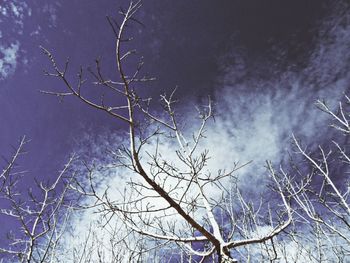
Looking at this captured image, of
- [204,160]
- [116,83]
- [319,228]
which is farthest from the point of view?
[319,228]

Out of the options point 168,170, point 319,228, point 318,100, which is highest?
point 318,100

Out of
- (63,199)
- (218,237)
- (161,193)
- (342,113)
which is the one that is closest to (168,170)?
(161,193)

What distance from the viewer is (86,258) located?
7.39 metres

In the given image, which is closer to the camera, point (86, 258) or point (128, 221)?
point (128, 221)

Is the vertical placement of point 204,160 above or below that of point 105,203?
above

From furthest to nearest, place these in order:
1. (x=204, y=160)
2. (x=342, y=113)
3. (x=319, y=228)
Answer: (x=319, y=228), (x=342, y=113), (x=204, y=160)

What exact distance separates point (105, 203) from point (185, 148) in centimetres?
168

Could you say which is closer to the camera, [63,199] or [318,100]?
[63,199]

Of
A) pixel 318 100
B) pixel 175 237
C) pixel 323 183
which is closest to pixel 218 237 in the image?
pixel 175 237

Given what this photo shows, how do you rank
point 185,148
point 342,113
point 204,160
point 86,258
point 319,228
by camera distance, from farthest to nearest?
1. point 86,258
2. point 319,228
3. point 342,113
4. point 185,148
5. point 204,160

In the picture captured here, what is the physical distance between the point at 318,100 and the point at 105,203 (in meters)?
6.30

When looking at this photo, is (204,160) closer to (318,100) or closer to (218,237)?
(218,237)

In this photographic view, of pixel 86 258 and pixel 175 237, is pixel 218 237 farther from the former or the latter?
pixel 86 258

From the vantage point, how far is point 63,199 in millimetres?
5312
